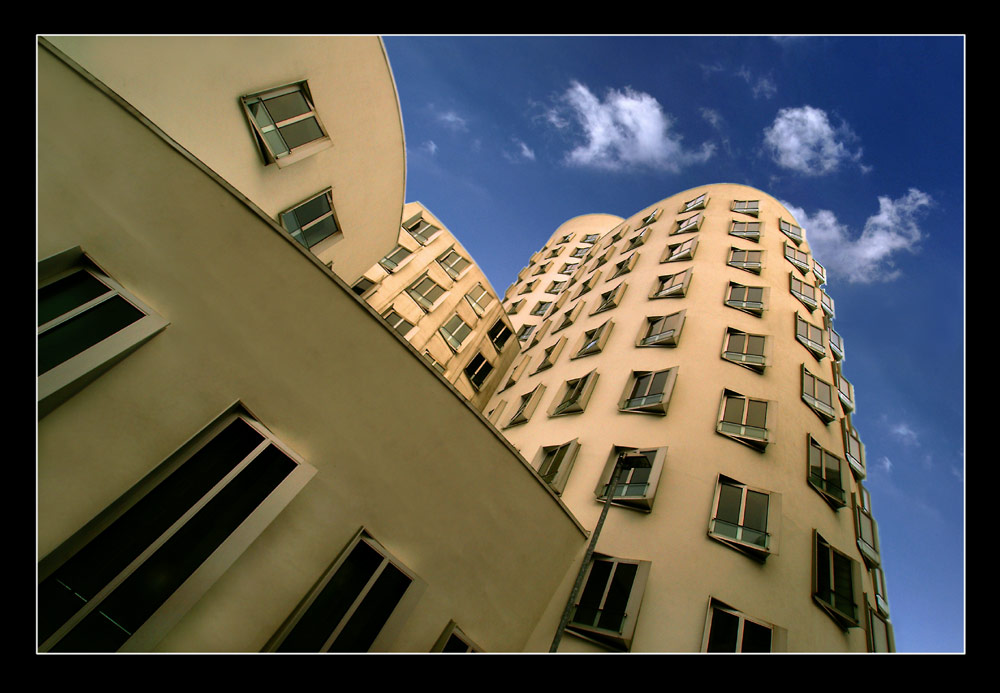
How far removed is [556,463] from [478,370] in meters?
12.3

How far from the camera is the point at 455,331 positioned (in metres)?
25.0

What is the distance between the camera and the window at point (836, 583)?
10680 millimetres

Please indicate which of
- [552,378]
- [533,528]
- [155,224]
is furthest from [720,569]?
[155,224]

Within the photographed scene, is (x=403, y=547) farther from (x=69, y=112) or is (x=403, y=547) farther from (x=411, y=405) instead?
(x=69, y=112)

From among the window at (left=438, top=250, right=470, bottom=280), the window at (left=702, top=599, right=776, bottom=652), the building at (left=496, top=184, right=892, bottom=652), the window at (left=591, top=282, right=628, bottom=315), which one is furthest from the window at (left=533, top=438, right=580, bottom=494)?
the window at (left=438, top=250, right=470, bottom=280)

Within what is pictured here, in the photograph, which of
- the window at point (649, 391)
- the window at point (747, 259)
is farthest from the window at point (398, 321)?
the window at point (747, 259)

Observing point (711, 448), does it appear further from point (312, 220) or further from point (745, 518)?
point (312, 220)

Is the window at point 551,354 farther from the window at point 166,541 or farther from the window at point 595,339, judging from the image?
the window at point 166,541

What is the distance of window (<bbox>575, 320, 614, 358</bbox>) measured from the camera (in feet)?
61.1

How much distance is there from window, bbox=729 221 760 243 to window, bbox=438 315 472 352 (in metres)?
16.2

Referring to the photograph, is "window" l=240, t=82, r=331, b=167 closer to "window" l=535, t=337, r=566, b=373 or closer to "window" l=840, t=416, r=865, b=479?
"window" l=535, t=337, r=566, b=373

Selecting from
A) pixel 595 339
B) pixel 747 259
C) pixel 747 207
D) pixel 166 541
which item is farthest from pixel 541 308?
pixel 166 541

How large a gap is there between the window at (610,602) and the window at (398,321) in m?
15.2
